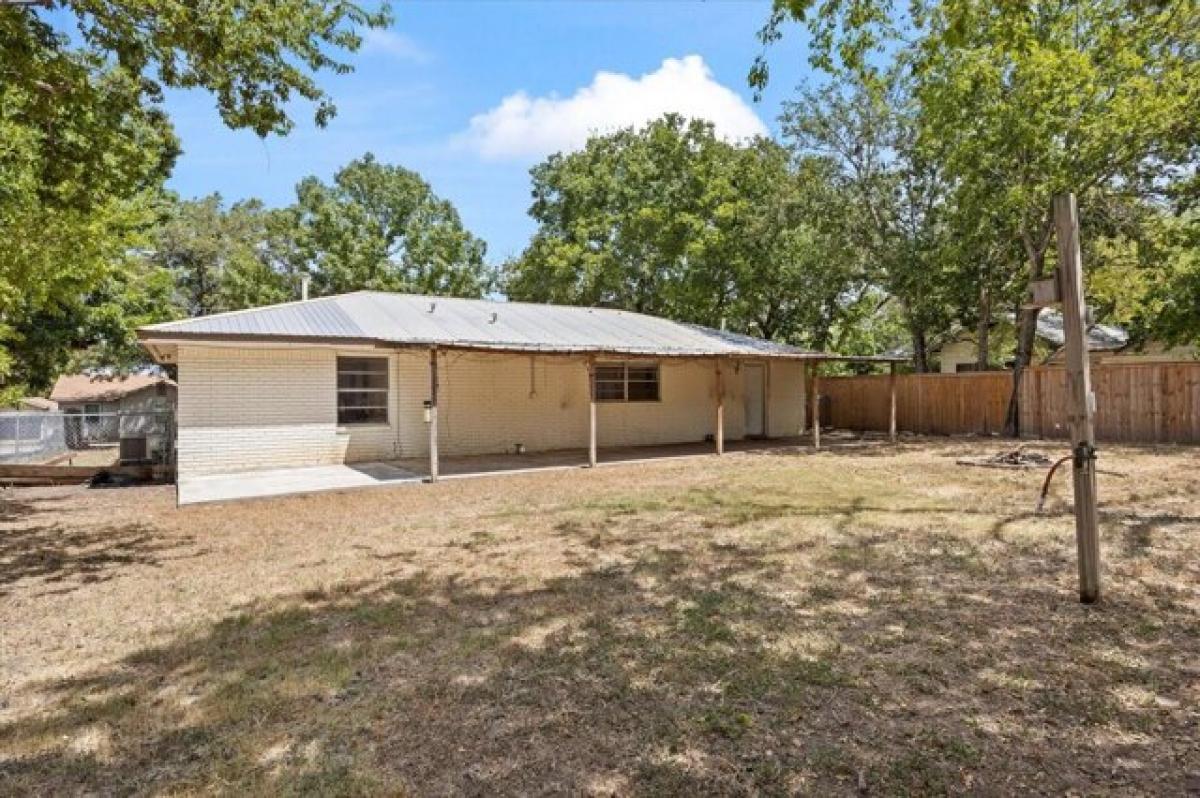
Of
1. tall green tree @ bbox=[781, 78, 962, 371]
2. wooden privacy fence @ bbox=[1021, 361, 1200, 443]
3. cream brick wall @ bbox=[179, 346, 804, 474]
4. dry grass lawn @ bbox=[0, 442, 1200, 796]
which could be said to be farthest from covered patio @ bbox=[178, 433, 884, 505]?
tall green tree @ bbox=[781, 78, 962, 371]

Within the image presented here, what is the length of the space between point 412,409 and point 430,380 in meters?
1.10

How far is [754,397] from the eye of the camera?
18.8 m

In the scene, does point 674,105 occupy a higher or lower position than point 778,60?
higher

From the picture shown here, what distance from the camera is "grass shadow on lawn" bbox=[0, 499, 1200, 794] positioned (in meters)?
2.62

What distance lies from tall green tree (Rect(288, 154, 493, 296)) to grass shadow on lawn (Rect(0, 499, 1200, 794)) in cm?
2732

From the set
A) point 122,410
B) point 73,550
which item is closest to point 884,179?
point 73,550

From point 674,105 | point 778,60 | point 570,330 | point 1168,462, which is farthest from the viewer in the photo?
point 674,105

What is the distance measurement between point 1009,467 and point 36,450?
73.7 feet

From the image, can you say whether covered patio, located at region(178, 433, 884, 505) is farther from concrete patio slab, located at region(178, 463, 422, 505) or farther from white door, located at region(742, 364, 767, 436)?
white door, located at region(742, 364, 767, 436)

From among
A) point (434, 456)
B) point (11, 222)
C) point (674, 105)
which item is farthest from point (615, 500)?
point (674, 105)

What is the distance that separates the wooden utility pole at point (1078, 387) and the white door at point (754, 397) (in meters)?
14.2

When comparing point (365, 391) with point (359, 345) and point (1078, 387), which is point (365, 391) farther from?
point (1078, 387)

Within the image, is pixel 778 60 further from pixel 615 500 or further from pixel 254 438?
pixel 254 438

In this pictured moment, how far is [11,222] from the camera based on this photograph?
775cm
